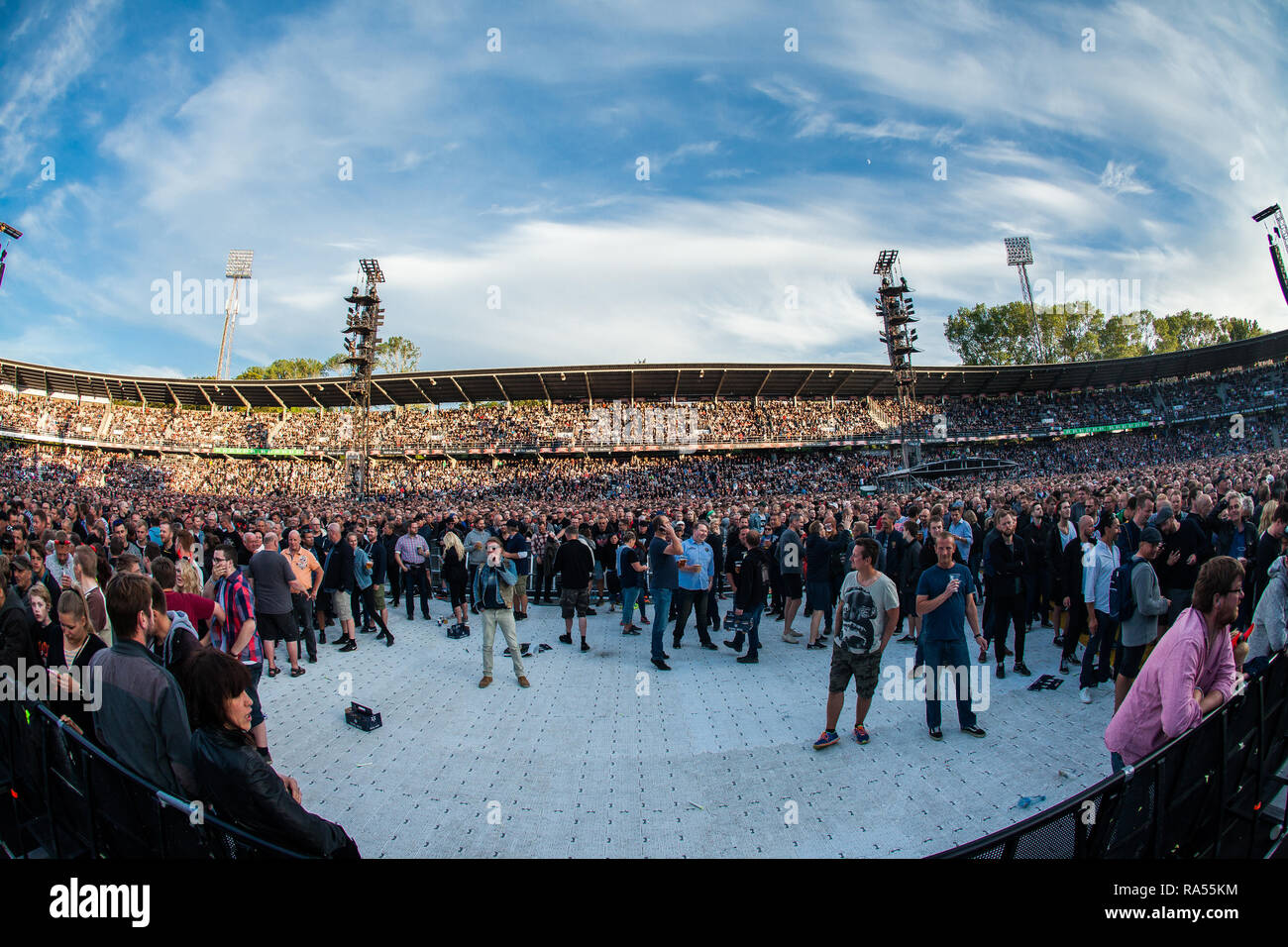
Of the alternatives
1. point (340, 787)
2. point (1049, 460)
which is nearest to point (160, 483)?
point (340, 787)

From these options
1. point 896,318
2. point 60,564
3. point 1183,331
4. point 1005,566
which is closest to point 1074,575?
point 1005,566

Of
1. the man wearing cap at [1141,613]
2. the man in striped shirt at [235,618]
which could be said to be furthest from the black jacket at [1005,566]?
the man in striped shirt at [235,618]

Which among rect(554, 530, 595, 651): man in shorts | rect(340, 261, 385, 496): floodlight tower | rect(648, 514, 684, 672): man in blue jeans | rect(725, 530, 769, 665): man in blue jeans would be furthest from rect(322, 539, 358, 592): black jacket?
rect(340, 261, 385, 496): floodlight tower

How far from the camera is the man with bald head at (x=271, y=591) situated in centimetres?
677

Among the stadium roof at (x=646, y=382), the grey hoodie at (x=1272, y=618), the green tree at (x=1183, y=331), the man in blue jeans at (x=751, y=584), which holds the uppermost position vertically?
Answer: the green tree at (x=1183, y=331)

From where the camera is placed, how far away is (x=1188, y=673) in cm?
274

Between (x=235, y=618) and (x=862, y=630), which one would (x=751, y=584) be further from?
(x=235, y=618)

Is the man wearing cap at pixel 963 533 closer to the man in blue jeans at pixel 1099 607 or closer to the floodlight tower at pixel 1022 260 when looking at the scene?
the man in blue jeans at pixel 1099 607

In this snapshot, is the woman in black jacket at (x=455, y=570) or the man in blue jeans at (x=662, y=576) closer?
the man in blue jeans at (x=662, y=576)

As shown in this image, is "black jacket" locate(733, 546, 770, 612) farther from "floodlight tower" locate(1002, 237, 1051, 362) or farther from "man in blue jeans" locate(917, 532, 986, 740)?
"floodlight tower" locate(1002, 237, 1051, 362)

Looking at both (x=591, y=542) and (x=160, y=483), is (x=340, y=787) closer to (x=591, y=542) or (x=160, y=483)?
(x=591, y=542)

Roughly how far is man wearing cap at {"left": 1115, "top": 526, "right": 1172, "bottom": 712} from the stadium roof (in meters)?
33.4

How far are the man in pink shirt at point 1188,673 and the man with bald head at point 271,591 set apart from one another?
768cm

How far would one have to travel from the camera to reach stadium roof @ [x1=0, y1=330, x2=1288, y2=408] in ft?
127
